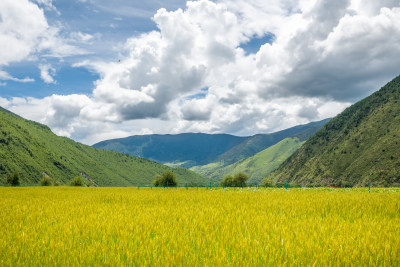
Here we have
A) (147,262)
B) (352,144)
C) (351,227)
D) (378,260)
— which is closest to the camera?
(147,262)

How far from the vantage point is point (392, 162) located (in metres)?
143

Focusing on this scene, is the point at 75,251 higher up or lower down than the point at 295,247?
higher up

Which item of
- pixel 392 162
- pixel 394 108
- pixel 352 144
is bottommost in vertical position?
pixel 392 162

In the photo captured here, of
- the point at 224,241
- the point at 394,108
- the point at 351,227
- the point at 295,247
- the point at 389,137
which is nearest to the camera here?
the point at 295,247

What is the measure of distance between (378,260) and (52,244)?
6580 millimetres

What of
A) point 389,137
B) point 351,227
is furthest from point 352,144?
point 351,227

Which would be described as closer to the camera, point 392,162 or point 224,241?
point 224,241

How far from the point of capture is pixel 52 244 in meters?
5.46

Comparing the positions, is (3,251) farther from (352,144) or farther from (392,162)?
(352,144)

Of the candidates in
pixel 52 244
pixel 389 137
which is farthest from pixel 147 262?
pixel 389 137

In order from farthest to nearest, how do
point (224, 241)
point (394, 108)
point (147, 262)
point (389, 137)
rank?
1. point (394, 108)
2. point (389, 137)
3. point (224, 241)
4. point (147, 262)

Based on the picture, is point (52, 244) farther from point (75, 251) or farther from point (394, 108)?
point (394, 108)

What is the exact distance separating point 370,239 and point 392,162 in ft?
570

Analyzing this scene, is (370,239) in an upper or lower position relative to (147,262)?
lower
